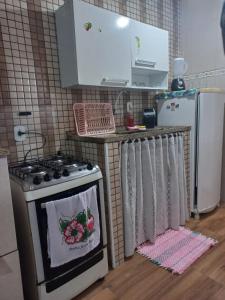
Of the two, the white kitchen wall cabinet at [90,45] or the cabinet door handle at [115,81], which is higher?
the white kitchen wall cabinet at [90,45]

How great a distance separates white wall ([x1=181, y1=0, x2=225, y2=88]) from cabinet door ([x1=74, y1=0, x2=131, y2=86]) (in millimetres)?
1144

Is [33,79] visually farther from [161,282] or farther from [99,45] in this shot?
[161,282]

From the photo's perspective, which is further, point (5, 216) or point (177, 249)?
point (177, 249)

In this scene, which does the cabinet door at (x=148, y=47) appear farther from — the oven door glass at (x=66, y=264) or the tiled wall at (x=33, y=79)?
the oven door glass at (x=66, y=264)

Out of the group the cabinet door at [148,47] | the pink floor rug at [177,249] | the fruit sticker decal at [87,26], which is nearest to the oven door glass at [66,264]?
the pink floor rug at [177,249]

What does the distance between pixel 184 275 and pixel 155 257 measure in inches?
10.1

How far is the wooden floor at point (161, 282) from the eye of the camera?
1.35 m

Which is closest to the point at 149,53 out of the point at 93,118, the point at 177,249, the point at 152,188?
the point at 93,118

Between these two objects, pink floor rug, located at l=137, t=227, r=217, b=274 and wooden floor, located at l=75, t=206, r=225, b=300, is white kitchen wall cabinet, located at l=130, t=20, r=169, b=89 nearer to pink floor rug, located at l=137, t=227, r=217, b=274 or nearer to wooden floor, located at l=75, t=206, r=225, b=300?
pink floor rug, located at l=137, t=227, r=217, b=274

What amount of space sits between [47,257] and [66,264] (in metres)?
0.15

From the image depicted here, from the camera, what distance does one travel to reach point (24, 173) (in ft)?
4.04

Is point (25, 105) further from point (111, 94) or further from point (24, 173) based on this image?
point (111, 94)

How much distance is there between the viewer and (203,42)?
8.12 ft

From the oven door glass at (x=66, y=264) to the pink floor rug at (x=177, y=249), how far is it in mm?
516
